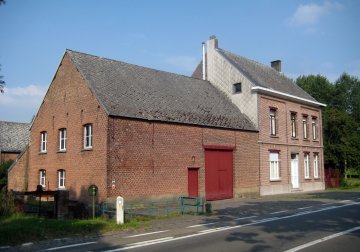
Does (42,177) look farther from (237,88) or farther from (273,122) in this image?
(273,122)

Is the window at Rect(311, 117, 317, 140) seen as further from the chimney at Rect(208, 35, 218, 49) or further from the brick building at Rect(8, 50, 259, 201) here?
the chimney at Rect(208, 35, 218, 49)

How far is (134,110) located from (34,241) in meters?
10.4

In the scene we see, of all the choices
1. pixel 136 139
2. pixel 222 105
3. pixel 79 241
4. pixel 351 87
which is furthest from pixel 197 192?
pixel 351 87

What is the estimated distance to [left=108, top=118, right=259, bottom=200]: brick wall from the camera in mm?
18859

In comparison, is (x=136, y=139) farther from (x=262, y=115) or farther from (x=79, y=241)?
(x=262, y=115)

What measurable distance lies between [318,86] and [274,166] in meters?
34.6

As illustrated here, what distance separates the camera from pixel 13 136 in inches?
1620

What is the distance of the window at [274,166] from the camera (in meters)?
27.8

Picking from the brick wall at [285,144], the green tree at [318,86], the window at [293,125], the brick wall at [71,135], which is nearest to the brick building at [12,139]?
the brick wall at [71,135]

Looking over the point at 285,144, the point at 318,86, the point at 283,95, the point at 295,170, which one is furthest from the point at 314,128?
the point at 318,86

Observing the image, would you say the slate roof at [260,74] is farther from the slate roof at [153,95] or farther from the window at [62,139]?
the window at [62,139]

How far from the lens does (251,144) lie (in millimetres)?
26062

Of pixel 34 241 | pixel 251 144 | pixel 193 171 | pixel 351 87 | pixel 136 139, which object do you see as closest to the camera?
pixel 34 241

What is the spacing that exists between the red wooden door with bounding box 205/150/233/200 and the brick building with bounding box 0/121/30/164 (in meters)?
23.5
